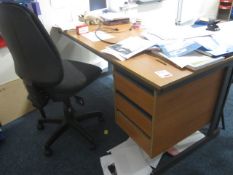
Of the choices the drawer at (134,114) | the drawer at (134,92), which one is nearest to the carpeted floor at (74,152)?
the drawer at (134,114)

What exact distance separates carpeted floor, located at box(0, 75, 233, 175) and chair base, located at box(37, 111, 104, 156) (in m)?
0.05

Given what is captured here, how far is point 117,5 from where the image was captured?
2172mm

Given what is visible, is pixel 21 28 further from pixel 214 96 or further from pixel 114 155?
pixel 214 96

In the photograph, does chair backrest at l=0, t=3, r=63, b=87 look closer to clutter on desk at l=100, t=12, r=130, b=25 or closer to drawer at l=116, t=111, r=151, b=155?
drawer at l=116, t=111, r=151, b=155

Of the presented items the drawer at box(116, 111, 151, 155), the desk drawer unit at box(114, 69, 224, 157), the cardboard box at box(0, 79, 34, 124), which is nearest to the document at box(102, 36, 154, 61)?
the desk drawer unit at box(114, 69, 224, 157)

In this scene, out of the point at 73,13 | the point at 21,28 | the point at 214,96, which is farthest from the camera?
the point at 73,13

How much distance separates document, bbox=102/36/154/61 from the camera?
4.03 ft

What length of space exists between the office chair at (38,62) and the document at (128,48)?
295 millimetres

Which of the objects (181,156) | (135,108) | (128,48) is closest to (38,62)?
(128,48)

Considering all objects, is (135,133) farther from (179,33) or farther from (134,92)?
(179,33)

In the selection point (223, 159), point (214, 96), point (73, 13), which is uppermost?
point (73, 13)

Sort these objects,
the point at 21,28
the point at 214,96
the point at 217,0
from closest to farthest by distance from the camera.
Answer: the point at 21,28, the point at 214,96, the point at 217,0

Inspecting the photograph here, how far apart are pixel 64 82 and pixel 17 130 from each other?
0.79 metres

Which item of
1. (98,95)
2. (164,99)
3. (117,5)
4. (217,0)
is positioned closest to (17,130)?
(98,95)
